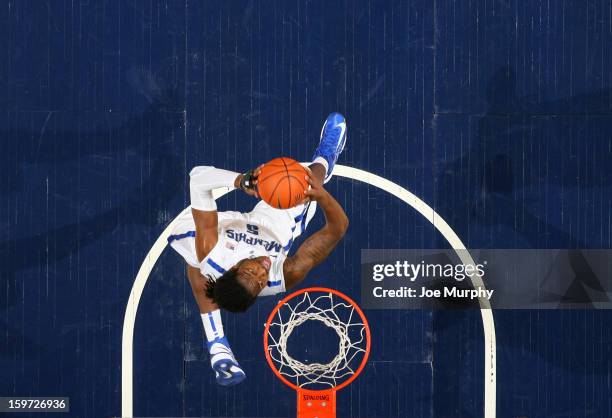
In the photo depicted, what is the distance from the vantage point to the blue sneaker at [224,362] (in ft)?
27.7

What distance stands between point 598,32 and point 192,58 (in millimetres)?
3962

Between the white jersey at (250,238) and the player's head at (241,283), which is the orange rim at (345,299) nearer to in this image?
the white jersey at (250,238)

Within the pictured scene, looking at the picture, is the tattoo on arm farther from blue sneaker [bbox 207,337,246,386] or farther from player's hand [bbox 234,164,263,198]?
player's hand [bbox 234,164,263,198]

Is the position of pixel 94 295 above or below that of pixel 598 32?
below

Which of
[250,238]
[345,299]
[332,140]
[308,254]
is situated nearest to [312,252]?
[308,254]

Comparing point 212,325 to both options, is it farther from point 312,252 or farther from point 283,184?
point 283,184

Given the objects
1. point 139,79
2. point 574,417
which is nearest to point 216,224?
point 139,79

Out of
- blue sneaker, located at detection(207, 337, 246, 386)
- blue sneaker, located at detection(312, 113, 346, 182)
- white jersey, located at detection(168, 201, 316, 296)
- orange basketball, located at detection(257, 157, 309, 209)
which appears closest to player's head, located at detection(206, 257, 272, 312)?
white jersey, located at detection(168, 201, 316, 296)

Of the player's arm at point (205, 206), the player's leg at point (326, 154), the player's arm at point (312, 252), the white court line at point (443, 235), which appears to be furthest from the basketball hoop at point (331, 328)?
the player's arm at point (205, 206)

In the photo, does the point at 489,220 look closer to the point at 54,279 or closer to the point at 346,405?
the point at 346,405

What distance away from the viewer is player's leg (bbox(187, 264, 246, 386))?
8.43 meters

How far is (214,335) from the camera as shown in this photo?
8.43m

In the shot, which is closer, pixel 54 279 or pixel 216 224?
pixel 216 224

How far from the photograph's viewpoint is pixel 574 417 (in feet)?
28.8
